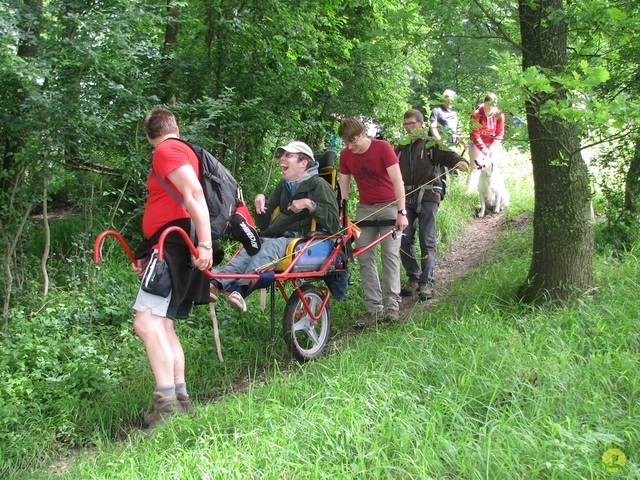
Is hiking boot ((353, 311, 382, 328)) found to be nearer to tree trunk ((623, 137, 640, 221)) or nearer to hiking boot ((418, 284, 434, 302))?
hiking boot ((418, 284, 434, 302))

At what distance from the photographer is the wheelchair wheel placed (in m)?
5.09

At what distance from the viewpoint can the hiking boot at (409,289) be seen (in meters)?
7.01

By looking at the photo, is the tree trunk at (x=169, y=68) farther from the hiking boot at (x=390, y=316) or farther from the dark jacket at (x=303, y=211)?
the hiking boot at (x=390, y=316)

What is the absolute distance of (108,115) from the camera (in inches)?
239

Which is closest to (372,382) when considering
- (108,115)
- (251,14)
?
(108,115)

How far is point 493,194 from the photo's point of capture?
10375mm

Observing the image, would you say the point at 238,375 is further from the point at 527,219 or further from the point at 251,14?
the point at 527,219

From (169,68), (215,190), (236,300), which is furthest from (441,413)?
(169,68)

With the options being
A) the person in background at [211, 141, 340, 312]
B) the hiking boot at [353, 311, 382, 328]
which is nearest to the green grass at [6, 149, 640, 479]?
the hiking boot at [353, 311, 382, 328]

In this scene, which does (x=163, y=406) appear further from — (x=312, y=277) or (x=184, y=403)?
(x=312, y=277)

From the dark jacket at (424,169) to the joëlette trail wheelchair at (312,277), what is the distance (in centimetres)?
104

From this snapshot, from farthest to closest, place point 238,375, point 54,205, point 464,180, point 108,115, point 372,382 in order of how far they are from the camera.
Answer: point 464,180 < point 54,205 < point 108,115 < point 238,375 < point 372,382

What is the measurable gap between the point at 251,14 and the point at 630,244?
523 cm

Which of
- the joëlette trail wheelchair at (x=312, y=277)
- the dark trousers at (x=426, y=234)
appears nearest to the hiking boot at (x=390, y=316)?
the joëlette trail wheelchair at (x=312, y=277)
